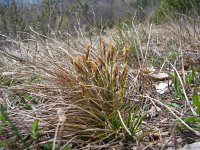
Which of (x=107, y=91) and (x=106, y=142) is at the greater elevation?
(x=107, y=91)

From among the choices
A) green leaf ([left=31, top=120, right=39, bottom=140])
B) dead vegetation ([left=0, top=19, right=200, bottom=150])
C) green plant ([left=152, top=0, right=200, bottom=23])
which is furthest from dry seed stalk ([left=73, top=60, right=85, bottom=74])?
green plant ([left=152, top=0, right=200, bottom=23])

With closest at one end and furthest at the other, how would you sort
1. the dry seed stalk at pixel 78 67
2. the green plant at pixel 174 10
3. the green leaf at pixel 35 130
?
the green leaf at pixel 35 130 < the dry seed stalk at pixel 78 67 < the green plant at pixel 174 10

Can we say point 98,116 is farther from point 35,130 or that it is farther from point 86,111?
point 35,130

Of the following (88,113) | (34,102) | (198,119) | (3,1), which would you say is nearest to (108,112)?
(88,113)

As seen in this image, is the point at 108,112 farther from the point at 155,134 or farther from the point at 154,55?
the point at 154,55

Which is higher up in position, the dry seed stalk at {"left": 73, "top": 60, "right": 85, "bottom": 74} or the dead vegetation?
the dry seed stalk at {"left": 73, "top": 60, "right": 85, "bottom": 74}

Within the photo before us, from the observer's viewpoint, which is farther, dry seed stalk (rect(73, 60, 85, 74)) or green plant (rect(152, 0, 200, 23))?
green plant (rect(152, 0, 200, 23))

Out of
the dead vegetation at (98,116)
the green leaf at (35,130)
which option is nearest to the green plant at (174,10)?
the dead vegetation at (98,116)

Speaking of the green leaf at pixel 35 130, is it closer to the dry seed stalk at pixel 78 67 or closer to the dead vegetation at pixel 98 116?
the dead vegetation at pixel 98 116

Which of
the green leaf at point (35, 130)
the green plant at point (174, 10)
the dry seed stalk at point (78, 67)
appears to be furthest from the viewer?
the green plant at point (174, 10)

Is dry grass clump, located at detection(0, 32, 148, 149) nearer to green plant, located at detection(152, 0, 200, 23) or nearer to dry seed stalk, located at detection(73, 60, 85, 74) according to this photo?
dry seed stalk, located at detection(73, 60, 85, 74)

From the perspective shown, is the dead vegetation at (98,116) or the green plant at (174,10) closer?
the dead vegetation at (98,116)
